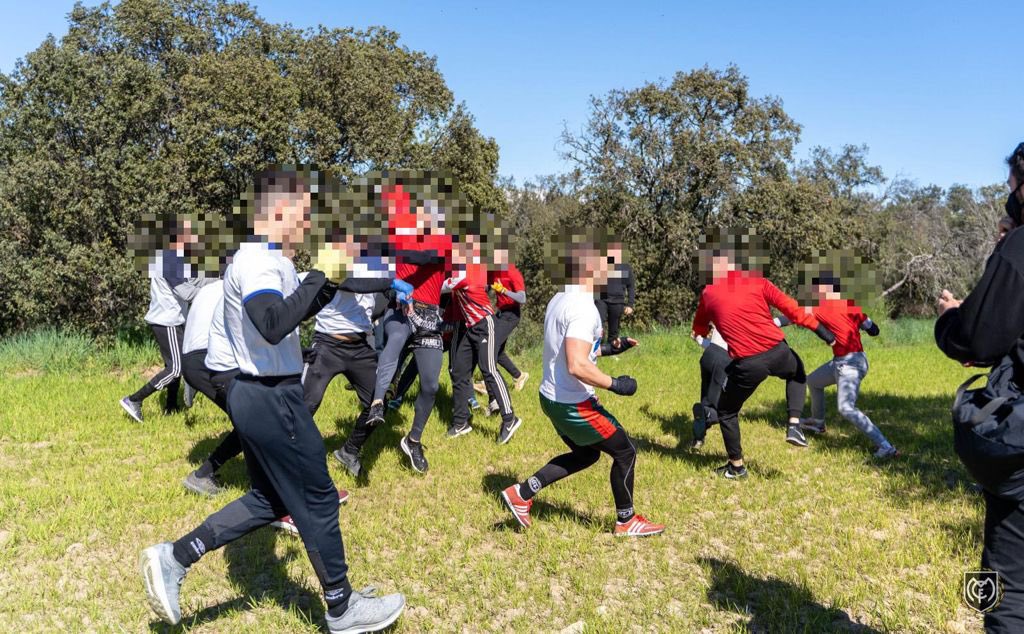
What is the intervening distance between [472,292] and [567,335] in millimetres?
2782

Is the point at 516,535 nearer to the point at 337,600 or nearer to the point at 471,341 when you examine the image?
the point at 337,600

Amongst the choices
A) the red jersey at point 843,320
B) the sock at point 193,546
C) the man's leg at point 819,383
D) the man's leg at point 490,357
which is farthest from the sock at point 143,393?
the man's leg at point 819,383

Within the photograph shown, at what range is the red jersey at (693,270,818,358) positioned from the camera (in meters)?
5.78

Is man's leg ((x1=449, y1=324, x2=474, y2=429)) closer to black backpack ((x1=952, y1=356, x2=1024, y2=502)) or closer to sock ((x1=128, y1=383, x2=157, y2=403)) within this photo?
sock ((x1=128, y1=383, x2=157, y2=403))

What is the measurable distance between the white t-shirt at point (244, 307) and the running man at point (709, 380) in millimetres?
4544

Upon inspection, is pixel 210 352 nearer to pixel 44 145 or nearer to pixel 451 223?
pixel 451 223

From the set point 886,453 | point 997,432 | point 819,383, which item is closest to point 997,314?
point 997,432

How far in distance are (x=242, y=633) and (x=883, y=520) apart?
432 centimetres

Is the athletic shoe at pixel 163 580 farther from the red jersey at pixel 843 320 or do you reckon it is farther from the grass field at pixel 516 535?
the red jersey at pixel 843 320

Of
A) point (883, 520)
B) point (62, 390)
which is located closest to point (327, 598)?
point (883, 520)

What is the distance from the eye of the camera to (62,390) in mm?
8672

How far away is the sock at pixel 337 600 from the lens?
3.21 meters

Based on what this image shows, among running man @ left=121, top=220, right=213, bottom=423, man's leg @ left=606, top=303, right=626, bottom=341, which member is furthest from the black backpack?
man's leg @ left=606, top=303, right=626, bottom=341

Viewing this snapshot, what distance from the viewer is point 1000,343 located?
222cm
